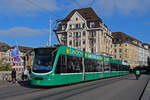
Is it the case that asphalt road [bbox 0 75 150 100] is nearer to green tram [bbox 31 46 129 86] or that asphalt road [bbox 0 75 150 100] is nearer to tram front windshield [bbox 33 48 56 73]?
green tram [bbox 31 46 129 86]

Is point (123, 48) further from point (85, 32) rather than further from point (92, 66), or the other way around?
point (92, 66)

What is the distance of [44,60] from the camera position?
15.6 m

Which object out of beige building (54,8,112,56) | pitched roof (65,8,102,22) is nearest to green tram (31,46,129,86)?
beige building (54,8,112,56)

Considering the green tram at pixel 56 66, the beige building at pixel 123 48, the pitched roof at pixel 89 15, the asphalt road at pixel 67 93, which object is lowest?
the asphalt road at pixel 67 93

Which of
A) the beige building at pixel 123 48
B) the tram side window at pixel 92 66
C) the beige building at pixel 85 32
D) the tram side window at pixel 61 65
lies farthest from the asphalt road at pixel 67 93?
the beige building at pixel 123 48

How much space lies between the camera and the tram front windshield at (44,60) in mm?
15241

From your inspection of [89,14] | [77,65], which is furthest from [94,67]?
[89,14]

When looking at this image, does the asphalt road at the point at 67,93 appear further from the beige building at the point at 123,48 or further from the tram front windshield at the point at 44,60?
the beige building at the point at 123,48

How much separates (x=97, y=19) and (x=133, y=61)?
53787 millimetres

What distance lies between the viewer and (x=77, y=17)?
67.9m

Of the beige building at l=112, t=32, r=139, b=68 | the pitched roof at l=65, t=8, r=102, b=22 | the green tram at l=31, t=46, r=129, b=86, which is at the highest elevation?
the pitched roof at l=65, t=8, r=102, b=22

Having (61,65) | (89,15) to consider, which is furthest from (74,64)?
(89,15)

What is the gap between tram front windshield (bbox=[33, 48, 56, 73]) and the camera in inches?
600

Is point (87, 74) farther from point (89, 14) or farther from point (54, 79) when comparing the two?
point (89, 14)
